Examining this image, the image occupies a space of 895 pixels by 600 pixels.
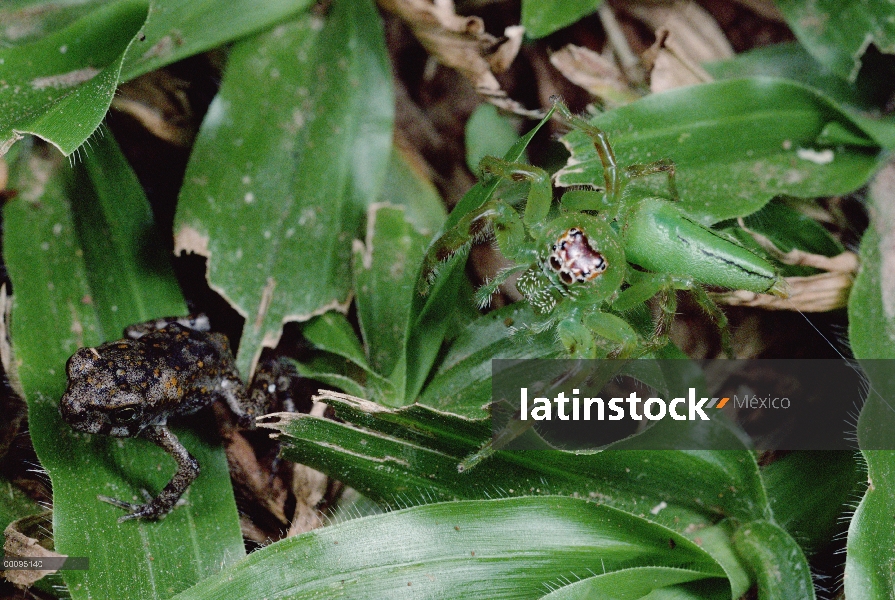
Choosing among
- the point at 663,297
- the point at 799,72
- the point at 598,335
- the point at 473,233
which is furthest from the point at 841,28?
the point at 473,233

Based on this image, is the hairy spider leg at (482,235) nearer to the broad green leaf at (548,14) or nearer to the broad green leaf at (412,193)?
the broad green leaf at (412,193)

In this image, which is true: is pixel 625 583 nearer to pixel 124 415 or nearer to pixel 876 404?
pixel 876 404

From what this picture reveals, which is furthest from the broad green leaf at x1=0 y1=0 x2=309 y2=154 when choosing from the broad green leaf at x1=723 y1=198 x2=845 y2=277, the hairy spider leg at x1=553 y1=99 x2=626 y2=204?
the broad green leaf at x1=723 y1=198 x2=845 y2=277

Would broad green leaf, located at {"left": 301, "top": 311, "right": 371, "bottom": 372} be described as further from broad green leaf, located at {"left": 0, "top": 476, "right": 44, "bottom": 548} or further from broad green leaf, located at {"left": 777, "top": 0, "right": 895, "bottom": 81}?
broad green leaf, located at {"left": 777, "top": 0, "right": 895, "bottom": 81}

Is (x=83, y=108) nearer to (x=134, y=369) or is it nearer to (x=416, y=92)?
(x=134, y=369)

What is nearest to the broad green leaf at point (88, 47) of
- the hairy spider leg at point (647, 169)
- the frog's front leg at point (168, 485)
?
the frog's front leg at point (168, 485)
